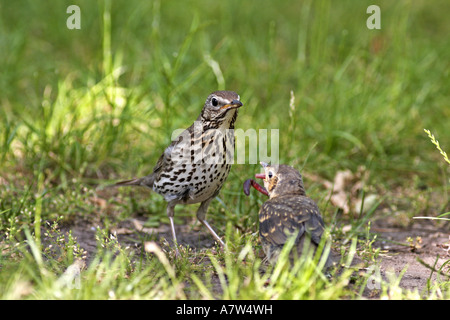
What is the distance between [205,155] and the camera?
4.99 meters

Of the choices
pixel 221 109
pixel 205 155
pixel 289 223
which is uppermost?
pixel 221 109

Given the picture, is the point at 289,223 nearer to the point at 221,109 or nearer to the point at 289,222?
the point at 289,222

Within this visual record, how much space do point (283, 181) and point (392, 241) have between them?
3.94ft

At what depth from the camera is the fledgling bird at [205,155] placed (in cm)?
498

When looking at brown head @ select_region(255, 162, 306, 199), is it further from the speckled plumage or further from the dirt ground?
the dirt ground

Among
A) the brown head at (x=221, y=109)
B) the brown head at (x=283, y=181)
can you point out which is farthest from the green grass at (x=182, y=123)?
the brown head at (x=221, y=109)

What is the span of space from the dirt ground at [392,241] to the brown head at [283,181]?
30.2 inches

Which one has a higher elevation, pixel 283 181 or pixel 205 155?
pixel 205 155

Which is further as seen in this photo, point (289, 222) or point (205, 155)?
point (205, 155)

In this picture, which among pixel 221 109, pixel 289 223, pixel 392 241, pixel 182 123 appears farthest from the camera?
pixel 182 123

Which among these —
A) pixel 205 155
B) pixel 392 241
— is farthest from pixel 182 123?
pixel 392 241

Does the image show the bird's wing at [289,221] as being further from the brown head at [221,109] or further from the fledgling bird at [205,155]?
the brown head at [221,109]
